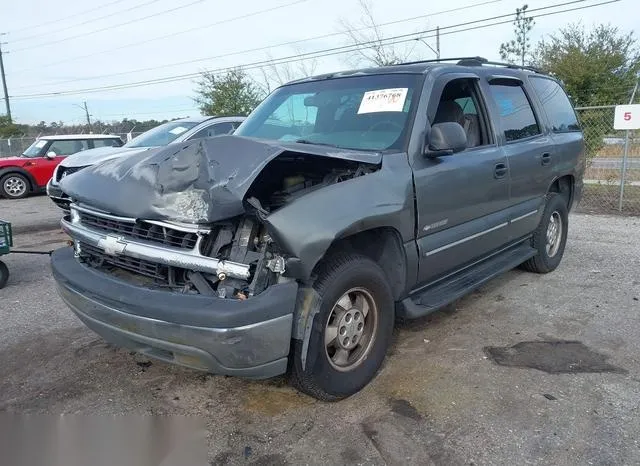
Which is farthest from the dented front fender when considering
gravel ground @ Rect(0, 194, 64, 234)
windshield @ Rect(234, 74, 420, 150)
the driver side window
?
gravel ground @ Rect(0, 194, 64, 234)

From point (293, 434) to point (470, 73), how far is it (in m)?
3.07

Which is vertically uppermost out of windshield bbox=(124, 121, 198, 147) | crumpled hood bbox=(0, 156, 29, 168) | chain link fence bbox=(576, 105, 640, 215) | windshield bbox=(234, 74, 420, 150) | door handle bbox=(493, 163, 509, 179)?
windshield bbox=(234, 74, 420, 150)

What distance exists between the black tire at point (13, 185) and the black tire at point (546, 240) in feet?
43.5

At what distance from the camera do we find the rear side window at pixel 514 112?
15.2ft

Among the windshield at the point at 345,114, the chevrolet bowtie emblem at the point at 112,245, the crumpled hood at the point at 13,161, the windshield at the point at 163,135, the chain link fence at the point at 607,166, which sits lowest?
the chain link fence at the point at 607,166

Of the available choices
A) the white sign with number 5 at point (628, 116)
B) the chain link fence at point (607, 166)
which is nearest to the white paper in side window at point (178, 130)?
the chain link fence at point (607, 166)

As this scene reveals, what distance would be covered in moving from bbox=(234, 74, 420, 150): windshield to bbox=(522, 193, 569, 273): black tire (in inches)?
94.7

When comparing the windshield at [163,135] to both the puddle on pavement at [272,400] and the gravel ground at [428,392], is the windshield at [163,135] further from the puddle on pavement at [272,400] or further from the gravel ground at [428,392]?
the puddle on pavement at [272,400]

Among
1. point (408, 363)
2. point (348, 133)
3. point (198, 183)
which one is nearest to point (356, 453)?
point (408, 363)

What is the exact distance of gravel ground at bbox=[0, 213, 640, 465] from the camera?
9.20 feet

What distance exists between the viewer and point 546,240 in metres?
5.63

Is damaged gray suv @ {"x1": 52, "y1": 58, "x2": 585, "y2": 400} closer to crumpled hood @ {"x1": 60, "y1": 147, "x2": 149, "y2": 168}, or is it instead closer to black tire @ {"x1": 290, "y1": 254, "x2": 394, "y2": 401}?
black tire @ {"x1": 290, "y1": 254, "x2": 394, "y2": 401}

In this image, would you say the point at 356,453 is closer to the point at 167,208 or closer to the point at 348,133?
the point at 167,208

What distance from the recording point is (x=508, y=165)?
451 cm
